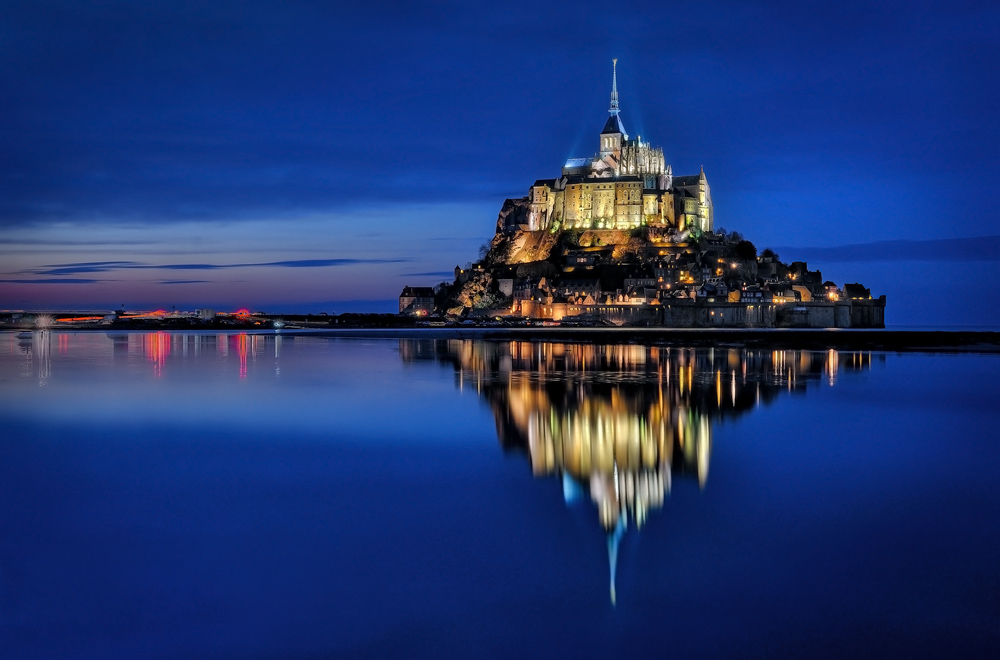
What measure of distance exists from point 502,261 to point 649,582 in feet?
223

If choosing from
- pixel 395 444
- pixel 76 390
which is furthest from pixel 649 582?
pixel 76 390

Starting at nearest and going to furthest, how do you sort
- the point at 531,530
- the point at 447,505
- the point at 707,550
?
the point at 707,550
the point at 531,530
the point at 447,505

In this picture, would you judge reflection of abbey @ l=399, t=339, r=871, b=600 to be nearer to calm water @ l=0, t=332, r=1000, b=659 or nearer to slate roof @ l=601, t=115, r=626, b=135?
calm water @ l=0, t=332, r=1000, b=659

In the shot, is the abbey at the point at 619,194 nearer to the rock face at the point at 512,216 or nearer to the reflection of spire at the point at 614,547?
the rock face at the point at 512,216

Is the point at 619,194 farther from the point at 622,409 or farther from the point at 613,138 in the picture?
the point at 622,409

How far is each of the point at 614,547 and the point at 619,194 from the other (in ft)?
210

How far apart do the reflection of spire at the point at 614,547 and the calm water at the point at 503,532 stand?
0.02 metres

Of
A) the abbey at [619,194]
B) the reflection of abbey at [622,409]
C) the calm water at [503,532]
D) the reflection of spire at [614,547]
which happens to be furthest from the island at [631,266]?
the reflection of spire at [614,547]

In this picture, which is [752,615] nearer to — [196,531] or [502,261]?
[196,531]

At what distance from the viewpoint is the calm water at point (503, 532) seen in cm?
379

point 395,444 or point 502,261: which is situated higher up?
point 502,261

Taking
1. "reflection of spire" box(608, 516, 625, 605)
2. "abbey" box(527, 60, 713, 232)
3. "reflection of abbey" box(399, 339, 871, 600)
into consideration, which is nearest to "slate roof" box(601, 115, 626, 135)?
"abbey" box(527, 60, 713, 232)

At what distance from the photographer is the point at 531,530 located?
536 cm

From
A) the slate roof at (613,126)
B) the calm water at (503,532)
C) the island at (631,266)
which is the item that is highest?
the slate roof at (613,126)
